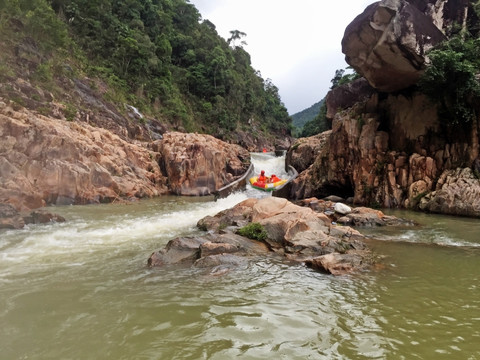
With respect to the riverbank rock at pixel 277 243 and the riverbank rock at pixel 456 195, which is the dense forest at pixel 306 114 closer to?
the riverbank rock at pixel 456 195

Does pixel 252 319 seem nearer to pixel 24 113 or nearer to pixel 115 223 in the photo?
pixel 115 223

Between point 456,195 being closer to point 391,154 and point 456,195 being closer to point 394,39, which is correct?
point 391,154

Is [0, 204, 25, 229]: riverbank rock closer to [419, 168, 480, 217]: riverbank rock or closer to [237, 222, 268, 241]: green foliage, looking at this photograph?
[237, 222, 268, 241]: green foliage

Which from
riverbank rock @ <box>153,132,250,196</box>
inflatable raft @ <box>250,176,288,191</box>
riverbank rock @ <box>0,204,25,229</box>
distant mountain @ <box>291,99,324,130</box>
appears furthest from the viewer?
Answer: distant mountain @ <box>291,99,324,130</box>

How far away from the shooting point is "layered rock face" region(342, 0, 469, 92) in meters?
13.3

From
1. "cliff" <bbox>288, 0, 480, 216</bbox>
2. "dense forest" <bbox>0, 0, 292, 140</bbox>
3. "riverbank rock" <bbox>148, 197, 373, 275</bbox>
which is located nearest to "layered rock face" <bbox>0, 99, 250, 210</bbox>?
"dense forest" <bbox>0, 0, 292, 140</bbox>

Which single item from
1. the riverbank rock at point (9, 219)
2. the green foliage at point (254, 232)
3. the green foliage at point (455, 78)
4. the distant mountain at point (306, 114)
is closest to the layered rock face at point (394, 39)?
the green foliage at point (455, 78)

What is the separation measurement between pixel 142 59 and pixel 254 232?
3417 cm

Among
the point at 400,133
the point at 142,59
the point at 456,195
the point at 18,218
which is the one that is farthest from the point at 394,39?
the point at 142,59

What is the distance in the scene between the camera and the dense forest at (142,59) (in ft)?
78.5

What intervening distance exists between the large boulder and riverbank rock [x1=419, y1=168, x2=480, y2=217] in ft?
16.1

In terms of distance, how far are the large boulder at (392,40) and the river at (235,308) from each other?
9.26 meters

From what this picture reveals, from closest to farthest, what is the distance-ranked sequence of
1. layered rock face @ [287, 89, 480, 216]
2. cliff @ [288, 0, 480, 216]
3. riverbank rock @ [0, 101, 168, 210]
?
cliff @ [288, 0, 480, 216] → riverbank rock @ [0, 101, 168, 210] → layered rock face @ [287, 89, 480, 216]

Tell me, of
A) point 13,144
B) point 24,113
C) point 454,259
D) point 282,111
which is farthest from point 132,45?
point 282,111
